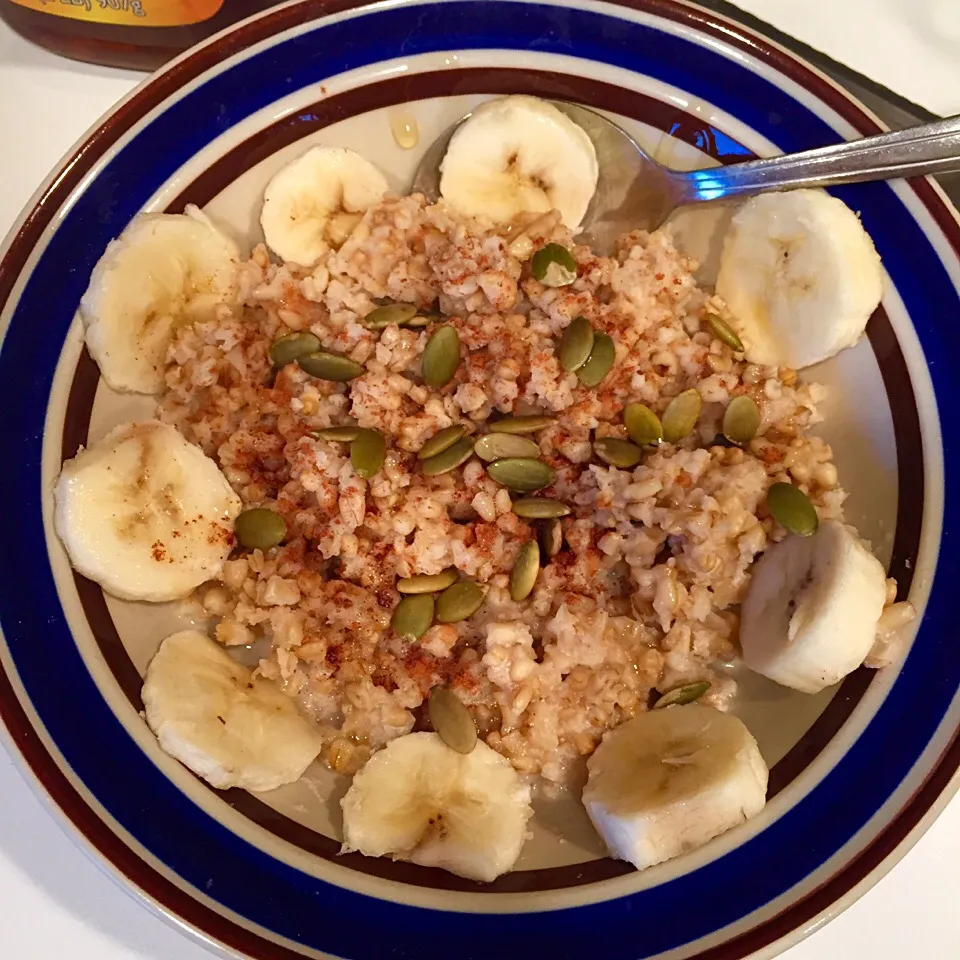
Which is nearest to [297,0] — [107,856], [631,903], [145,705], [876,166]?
[876,166]

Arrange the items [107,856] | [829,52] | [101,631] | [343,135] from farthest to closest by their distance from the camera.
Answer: [829,52]
[343,135]
[101,631]
[107,856]

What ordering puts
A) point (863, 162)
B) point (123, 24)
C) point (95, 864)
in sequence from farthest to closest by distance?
1. point (123, 24)
2. point (863, 162)
3. point (95, 864)

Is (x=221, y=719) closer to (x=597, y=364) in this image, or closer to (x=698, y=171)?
(x=597, y=364)

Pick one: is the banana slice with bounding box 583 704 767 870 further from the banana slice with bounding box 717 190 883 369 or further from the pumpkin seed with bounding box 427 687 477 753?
the banana slice with bounding box 717 190 883 369

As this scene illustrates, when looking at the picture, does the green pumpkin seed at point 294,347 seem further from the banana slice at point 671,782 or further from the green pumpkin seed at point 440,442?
the banana slice at point 671,782

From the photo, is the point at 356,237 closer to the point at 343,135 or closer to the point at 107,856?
the point at 343,135

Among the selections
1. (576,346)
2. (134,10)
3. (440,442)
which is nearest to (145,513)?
(440,442)
